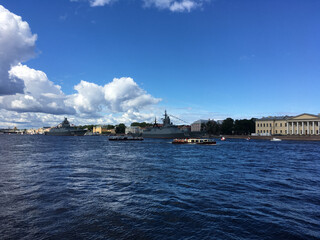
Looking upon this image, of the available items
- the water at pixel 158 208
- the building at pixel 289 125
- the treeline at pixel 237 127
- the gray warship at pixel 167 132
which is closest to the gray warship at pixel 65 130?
the gray warship at pixel 167 132

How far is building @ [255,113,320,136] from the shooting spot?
113625 millimetres

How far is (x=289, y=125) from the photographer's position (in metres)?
123

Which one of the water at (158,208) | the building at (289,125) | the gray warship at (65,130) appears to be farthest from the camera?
the gray warship at (65,130)

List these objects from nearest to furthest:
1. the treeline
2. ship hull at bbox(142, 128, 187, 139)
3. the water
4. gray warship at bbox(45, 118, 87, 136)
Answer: the water < ship hull at bbox(142, 128, 187, 139) < the treeline < gray warship at bbox(45, 118, 87, 136)

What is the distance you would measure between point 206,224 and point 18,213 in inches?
322

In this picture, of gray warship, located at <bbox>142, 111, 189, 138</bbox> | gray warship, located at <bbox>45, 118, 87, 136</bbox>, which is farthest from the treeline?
A: gray warship, located at <bbox>45, 118, 87, 136</bbox>

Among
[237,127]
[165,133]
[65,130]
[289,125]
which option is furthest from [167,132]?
[65,130]

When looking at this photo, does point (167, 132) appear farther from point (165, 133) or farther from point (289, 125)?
point (289, 125)

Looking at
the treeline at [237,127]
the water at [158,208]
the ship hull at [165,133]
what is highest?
the treeline at [237,127]

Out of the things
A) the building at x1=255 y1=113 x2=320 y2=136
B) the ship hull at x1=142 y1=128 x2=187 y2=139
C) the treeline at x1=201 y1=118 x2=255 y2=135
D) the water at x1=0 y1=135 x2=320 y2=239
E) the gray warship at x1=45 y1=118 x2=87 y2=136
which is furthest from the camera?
the gray warship at x1=45 y1=118 x2=87 y2=136

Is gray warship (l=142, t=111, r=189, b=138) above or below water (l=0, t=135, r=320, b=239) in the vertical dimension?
above

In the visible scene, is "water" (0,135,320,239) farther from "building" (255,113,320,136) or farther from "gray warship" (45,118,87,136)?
"gray warship" (45,118,87,136)

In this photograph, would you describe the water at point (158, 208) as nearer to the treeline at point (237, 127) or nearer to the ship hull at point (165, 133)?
the ship hull at point (165, 133)

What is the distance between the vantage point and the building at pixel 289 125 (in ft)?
373
